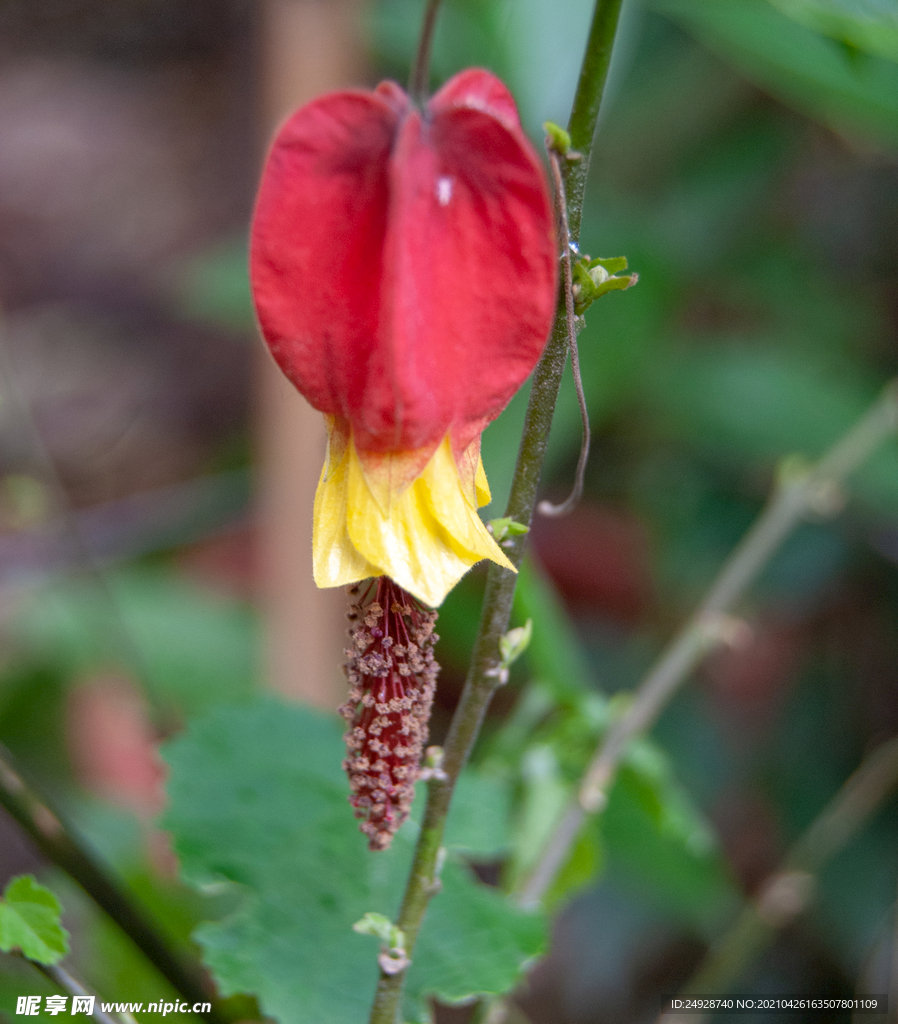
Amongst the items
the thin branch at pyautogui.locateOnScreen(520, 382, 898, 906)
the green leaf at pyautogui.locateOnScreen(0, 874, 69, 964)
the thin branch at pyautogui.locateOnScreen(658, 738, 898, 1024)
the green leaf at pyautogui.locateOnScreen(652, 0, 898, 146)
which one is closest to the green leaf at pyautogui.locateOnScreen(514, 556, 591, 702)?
the thin branch at pyautogui.locateOnScreen(520, 382, 898, 906)

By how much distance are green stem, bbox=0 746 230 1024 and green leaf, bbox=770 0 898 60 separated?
43 cm

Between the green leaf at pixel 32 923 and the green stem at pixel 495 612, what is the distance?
4.4 inches

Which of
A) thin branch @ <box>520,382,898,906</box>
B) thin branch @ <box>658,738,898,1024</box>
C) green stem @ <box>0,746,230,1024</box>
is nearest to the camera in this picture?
green stem @ <box>0,746,230,1024</box>

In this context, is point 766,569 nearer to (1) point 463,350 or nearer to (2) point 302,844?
(2) point 302,844

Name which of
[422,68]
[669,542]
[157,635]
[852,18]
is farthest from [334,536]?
[157,635]

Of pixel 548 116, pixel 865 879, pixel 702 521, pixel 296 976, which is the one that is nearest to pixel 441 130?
pixel 296 976

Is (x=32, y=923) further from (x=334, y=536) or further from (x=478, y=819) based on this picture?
(x=478, y=819)

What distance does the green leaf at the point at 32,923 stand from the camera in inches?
12.8

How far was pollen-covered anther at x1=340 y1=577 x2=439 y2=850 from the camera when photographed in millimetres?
321

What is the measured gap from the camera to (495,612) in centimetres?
33

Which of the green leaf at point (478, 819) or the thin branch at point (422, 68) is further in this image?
the green leaf at point (478, 819)

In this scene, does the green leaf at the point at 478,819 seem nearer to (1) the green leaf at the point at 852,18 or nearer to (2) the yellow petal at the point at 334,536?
(2) the yellow petal at the point at 334,536

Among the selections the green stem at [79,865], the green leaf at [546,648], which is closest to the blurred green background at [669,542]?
the green leaf at [546,648]

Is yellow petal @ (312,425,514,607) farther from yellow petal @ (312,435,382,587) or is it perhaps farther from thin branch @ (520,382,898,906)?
thin branch @ (520,382,898,906)
